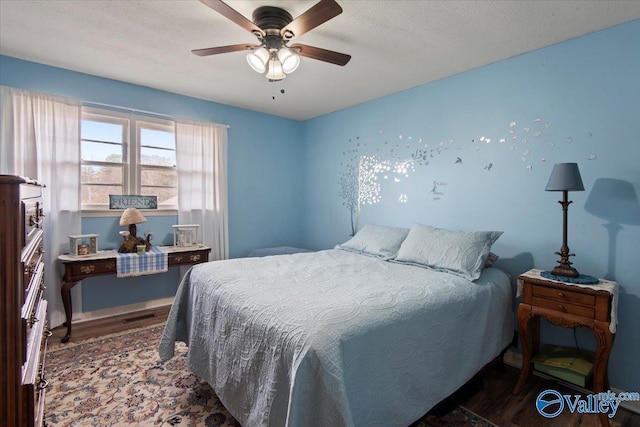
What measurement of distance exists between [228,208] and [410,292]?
2920 mm

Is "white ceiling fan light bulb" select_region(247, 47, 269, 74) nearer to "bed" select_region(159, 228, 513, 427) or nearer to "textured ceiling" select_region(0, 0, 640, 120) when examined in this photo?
"textured ceiling" select_region(0, 0, 640, 120)

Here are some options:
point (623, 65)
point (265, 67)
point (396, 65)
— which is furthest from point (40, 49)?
point (623, 65)

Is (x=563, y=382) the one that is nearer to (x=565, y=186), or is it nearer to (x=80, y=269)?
(x=565, y=186)

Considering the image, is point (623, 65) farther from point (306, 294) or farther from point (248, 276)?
point (248, 276)

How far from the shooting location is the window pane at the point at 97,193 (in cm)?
321

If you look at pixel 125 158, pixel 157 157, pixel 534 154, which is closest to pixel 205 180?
pixel 157 157

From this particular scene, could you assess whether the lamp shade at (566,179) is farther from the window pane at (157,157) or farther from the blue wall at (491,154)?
the window pane at (157,157)

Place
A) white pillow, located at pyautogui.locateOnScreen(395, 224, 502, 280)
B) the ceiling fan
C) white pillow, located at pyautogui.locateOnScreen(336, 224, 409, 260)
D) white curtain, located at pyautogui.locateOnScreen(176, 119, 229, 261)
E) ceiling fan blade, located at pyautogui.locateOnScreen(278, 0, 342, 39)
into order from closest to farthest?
1. ceiling fan blade, located at pyautogui.locateOnScreen(278, 0, 342, 39)
2. the ceiling fan
3. white pillow, located at pyautogui.locateOnScreen(395, 224, 502, 280)
4. white pillow, located at pyautogui.locateOnScreen(336, 224, 409, 260)
5. white curtain, located at pyautogui.locateOnScreen(176, 119, 229, 261)

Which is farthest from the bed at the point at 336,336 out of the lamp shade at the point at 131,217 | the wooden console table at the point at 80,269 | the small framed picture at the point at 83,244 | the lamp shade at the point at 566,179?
the small framed picture at the point at 83,244

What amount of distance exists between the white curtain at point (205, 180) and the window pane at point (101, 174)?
2.01ft

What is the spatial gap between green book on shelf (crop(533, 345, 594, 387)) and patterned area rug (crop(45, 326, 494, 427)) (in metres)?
0.64

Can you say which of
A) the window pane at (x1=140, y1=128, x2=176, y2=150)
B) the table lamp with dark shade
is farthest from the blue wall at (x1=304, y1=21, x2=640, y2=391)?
the window pane at (x1=140, y1=128, x2=176, y2=150)

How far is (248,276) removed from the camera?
2055 millimetres

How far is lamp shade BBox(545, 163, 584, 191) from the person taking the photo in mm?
1973
